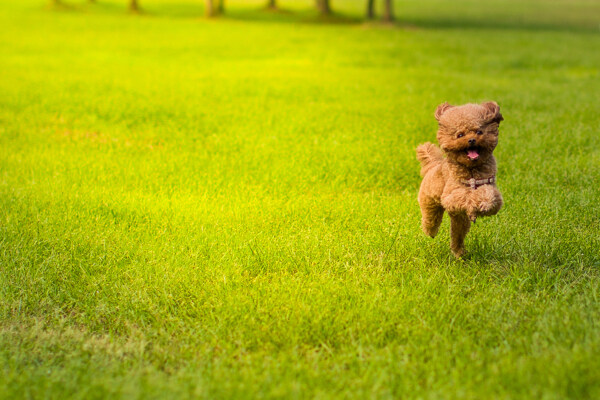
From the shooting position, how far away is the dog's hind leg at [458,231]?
4.92 metres

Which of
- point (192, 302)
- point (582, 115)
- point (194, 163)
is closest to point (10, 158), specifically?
point (194, 163)

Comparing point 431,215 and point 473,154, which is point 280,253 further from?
point 473,154

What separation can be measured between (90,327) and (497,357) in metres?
2.85

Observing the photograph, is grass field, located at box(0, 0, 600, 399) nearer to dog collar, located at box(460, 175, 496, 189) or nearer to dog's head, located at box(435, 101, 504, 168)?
dog collar, located at box(460, 175, 496, 189)

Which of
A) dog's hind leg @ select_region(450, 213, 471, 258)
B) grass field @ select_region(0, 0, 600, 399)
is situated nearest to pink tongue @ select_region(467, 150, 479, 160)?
dog's hind leg @ select_region(450, 213, 471, 258)

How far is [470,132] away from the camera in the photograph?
4.20m

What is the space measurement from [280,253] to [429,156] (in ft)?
5.14

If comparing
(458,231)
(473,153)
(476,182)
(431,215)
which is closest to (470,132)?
(473,153)

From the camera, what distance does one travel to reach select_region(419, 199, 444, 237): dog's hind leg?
4.97 meters

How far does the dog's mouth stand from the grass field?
3.54 ft

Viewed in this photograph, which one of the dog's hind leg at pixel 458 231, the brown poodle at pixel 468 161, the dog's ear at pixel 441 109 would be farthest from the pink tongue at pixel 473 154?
the dog's hind leg at pixel 458 231

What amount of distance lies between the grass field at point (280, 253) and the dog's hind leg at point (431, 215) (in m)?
0.33

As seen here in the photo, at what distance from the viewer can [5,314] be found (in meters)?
4.55

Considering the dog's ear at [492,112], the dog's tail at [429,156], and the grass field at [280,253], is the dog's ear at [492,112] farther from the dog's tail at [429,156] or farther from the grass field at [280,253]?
the grass field at [280,253]
